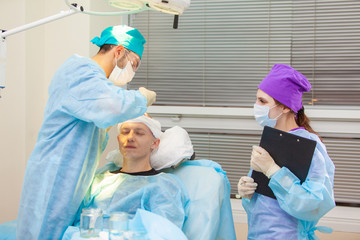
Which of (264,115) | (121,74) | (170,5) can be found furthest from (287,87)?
(121,74)

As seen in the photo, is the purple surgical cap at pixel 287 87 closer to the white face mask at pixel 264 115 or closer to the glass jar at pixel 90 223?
the white face mask at pixel 264 115

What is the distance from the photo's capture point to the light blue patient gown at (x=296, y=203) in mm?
1643

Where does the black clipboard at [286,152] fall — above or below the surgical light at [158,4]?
below

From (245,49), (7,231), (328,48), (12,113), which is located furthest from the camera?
(245,49)

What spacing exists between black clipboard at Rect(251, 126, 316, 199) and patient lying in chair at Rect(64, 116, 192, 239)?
0.40 meters

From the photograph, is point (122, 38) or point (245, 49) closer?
point (122, 38)

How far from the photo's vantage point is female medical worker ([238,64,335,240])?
1660 mm

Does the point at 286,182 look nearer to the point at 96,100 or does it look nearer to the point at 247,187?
the point at 247,187

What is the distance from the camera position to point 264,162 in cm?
178

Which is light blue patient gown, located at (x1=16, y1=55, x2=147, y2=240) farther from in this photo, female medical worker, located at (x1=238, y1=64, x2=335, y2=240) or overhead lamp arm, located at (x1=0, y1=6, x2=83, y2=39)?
female medical worker, located at (x1=238, y1=64, x2=335, y2=240)

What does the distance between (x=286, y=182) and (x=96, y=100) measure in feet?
2.75

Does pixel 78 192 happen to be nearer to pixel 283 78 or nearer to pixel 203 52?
pixel 283 78

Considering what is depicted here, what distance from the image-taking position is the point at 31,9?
2.46m

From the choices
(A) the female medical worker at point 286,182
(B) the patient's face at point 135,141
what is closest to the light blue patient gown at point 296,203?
(A) the female medical worker at point 286,182
